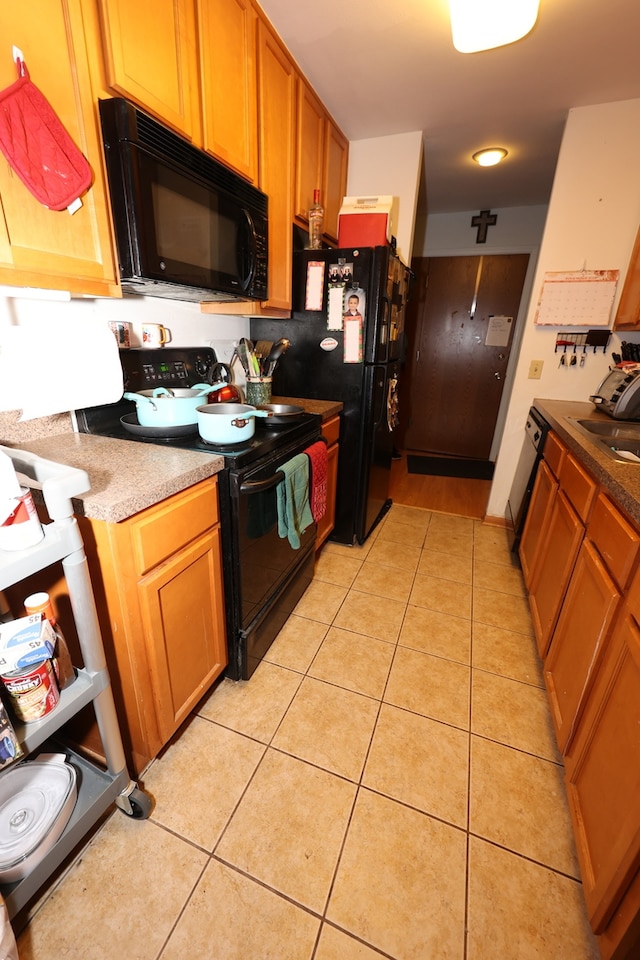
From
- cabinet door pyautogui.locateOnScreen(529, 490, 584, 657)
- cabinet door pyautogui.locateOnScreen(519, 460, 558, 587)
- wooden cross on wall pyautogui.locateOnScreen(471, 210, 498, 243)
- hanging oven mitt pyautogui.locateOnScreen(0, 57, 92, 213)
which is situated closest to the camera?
hanging oven mitt pyautogui.locateOnScreen(0, 57, 92, 213)

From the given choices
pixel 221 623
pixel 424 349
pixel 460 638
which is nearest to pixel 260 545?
pixel 221 623

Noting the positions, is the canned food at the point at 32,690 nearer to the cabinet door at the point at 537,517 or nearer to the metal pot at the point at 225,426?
the metal pot at the point at 225,426

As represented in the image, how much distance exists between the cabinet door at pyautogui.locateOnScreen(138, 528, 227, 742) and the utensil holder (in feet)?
2.68

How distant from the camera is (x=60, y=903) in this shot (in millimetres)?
899

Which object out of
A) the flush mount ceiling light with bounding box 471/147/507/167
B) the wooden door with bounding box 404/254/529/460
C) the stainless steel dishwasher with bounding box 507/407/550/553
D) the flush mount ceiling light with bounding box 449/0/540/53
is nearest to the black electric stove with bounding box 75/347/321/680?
the stainless steel dishwasher with bounding box 507/407/550/553

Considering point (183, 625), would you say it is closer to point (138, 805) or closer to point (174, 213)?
point (138, 805)

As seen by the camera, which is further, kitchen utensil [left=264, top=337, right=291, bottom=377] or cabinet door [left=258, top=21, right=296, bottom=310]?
kitchen utensil [left=264, top=337, right=291, bottom=377]

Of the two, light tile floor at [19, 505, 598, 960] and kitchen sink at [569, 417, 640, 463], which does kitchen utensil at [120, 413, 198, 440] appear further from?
kitchen sink at [569, 417, 640, 463]

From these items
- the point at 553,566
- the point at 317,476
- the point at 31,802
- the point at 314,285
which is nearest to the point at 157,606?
the point at 31,802

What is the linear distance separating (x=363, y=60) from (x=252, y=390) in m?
1.50

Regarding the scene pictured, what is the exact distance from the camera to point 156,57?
108cm

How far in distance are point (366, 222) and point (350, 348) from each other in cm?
66

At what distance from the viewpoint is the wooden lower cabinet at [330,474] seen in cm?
199

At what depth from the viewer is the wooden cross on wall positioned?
11.8ft
